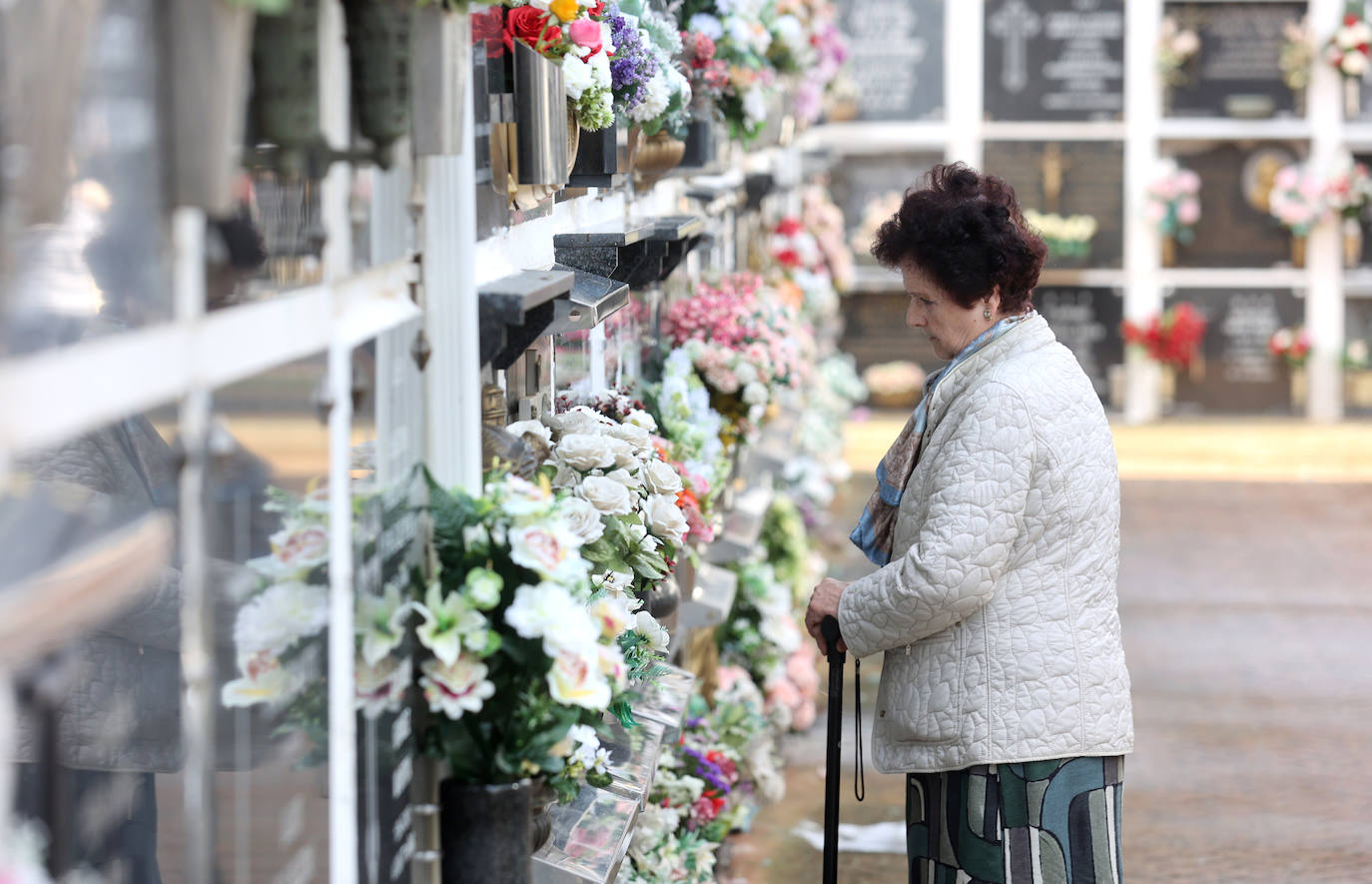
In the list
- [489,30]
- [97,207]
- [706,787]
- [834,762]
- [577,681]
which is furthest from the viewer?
[706,787]

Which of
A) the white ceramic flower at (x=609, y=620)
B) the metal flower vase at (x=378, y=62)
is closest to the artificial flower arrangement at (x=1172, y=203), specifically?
the white ceramic flower at (x=609, y=620)

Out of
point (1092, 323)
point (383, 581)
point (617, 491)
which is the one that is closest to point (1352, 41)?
point (1092, 323)

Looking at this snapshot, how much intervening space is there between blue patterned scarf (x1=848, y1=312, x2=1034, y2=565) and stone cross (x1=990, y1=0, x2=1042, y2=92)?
953cm

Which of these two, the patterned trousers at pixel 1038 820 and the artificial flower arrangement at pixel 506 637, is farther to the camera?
the patterned trousers at pixel 1038 820

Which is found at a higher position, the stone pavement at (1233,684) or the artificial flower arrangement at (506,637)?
the artificial flower arrangement at (506,637)

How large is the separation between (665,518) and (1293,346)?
32.3 ft

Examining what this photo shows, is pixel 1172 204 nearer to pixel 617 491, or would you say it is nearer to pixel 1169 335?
pixel 1169 335

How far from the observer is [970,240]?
8.34ft

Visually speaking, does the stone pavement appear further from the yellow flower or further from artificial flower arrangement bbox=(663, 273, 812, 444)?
the yellow flower

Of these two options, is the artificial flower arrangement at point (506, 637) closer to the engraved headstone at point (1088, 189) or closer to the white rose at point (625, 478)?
the white rose at point (625, 478)

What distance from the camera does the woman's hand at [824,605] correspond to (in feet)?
8.90

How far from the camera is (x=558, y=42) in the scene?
2545 mm

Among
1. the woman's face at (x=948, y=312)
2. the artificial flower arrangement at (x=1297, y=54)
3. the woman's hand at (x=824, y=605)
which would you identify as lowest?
the woman's hand at (x=824, y=605)

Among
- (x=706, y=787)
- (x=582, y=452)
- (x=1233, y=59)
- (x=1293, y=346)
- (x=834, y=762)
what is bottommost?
(x=706, y=787)
